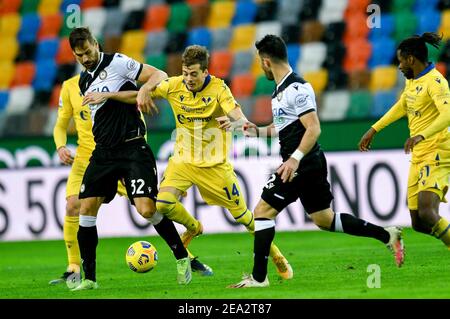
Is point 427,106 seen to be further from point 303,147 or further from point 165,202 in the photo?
point 165,202

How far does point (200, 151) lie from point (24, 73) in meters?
9.75

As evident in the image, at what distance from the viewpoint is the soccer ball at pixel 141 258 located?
9625 millimetres

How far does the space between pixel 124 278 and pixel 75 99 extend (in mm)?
1882

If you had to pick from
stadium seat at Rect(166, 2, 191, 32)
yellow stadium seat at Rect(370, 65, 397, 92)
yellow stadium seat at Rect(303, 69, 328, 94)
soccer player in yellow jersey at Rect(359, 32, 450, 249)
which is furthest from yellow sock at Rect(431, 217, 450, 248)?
stadium seat at Rect(166, 2, 191, 32)

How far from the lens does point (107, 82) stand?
931 centimetres

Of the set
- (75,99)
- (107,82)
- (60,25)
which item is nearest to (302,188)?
(107,82)

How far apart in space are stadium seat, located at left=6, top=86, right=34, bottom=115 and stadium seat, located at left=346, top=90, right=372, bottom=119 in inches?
230

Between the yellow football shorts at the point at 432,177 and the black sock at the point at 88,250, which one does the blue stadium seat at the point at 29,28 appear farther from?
the yellow football shorts at the point at 432,177

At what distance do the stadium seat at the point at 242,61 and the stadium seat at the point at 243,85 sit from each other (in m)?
0.13

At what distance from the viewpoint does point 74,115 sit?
10.9 meters

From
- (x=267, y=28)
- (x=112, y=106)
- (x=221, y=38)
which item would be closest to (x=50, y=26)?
(x=221, y=38)

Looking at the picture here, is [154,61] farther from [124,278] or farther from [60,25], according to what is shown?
[124,278]

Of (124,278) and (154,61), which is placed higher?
(154,61)

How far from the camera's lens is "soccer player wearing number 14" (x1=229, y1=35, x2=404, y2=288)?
8.30 metres
